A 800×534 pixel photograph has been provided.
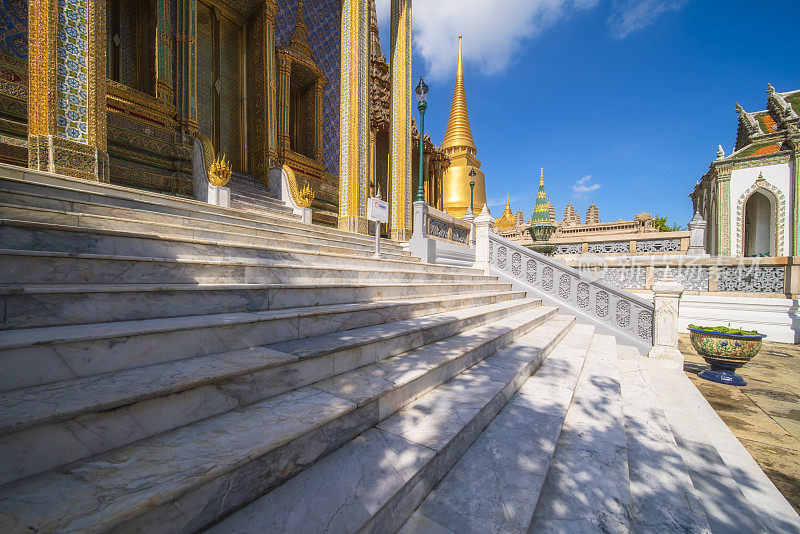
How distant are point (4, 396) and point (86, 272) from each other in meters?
1.14

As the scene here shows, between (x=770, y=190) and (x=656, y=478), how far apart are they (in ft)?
84.5

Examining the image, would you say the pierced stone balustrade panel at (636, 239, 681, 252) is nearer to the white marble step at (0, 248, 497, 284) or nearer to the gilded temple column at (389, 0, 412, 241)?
the gilded temple column at (389, 0, 412, 241)

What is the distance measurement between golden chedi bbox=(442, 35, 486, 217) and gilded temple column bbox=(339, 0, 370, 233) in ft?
66.1

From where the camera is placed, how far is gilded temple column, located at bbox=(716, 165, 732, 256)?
19.1m

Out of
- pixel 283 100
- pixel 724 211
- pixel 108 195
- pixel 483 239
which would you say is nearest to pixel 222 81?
pixel 283 100

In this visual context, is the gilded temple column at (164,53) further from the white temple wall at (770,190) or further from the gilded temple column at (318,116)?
the white temple wall at (770,190)

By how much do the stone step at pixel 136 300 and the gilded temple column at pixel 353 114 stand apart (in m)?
6.41

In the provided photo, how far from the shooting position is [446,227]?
33.1 ft

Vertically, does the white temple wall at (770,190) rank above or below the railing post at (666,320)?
above

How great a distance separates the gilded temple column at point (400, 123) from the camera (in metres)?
10.4

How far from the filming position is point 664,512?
1.82 meters

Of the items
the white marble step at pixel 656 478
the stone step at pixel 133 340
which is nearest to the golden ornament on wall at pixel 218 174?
the stone step at pixel 133 340

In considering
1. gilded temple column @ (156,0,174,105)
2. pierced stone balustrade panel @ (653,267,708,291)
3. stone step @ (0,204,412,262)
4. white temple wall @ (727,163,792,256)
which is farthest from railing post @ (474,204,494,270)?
white temple wall @ (727,163,792,256)

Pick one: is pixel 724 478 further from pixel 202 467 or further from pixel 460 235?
pixel 460 235
